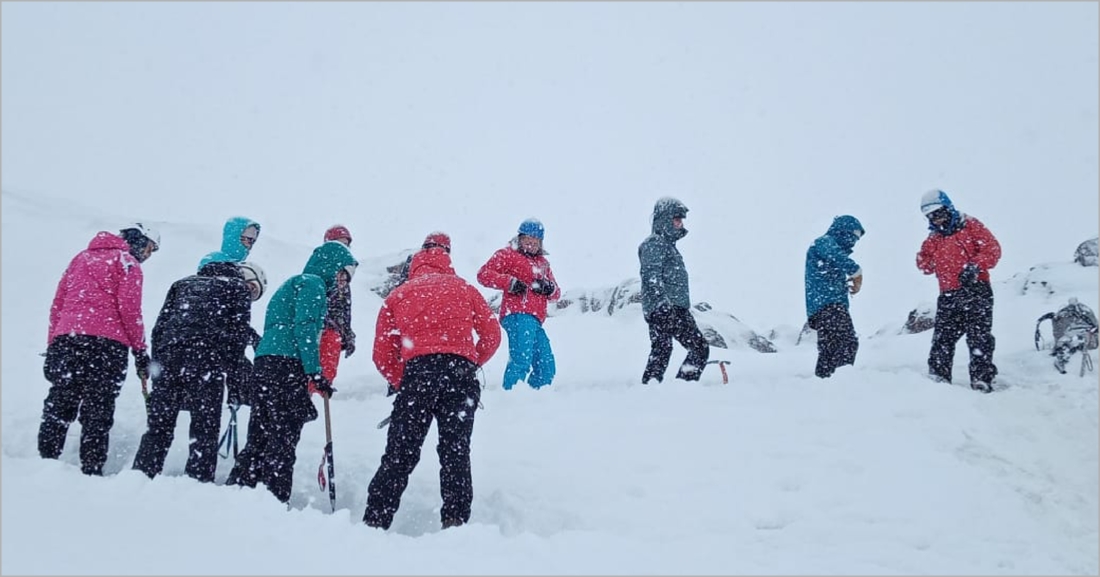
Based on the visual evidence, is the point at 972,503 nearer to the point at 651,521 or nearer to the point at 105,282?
the point at 651,521

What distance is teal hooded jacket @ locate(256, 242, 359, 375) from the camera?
5047 mm

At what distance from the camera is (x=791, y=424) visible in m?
5.55

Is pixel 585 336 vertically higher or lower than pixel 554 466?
higher

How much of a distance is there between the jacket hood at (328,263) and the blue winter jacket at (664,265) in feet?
10.3

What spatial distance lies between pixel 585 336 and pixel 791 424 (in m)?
8.90

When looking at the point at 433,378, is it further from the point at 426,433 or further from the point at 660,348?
the point at 660,348

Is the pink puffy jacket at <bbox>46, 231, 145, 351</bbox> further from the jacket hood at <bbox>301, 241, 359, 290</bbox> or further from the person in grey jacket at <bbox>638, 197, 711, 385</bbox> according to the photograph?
the person in grey jacket at <bbox>638, 197, 711, 385</bbox>

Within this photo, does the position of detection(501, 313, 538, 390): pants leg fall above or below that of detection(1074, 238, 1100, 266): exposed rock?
below

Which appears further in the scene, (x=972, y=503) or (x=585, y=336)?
(x=585, y=336)

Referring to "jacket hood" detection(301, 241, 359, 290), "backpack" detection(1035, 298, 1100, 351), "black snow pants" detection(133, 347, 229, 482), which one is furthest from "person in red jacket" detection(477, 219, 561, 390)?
"backpack" detection(1035, 298, 1100, 351)

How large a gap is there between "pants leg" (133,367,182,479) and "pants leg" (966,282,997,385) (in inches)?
276

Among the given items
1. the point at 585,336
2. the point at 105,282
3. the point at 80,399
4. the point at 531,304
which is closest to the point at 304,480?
the point at 80,399

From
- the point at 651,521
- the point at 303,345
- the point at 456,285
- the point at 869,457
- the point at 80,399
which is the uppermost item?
the point at 456,285

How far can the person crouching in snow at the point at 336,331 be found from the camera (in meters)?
5.22
